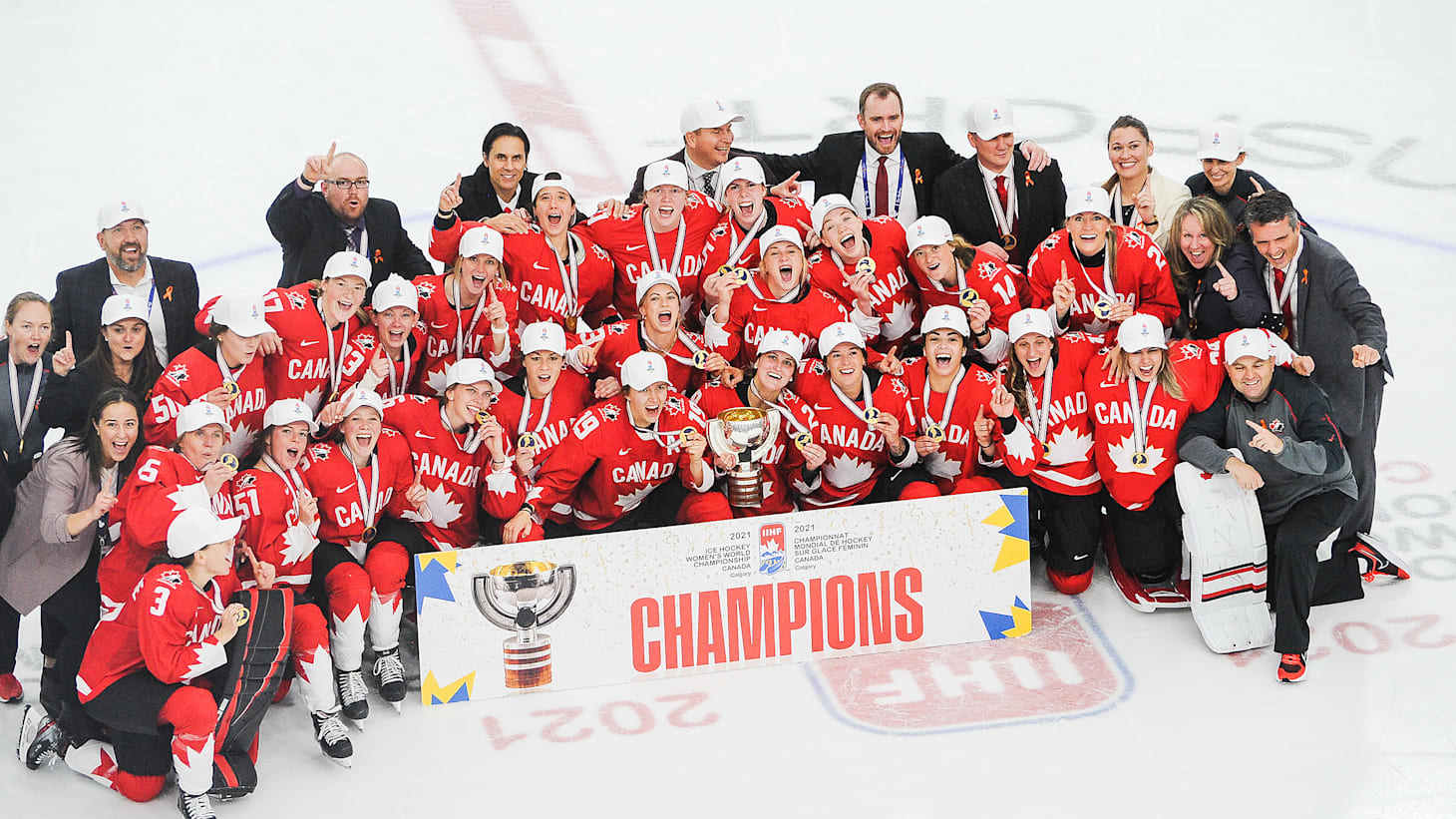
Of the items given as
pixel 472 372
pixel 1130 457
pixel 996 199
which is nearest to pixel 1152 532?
pixel 1130 457

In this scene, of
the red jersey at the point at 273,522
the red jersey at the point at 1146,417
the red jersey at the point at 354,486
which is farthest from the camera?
the red jersey at the point at 1146,417

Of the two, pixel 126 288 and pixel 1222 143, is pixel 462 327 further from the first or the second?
pixel 1222 143

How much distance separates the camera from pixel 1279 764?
16.3 feet

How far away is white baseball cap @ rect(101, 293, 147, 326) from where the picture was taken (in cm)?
543

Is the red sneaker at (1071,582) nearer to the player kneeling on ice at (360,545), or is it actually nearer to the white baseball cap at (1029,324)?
the white baseball cap at (1029,324)

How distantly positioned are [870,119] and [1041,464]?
1.79 metres

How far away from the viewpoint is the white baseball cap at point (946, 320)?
18.7ft

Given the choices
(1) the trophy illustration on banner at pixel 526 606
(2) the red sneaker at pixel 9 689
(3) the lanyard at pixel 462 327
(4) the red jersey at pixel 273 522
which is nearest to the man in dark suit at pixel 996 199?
(3) the lanyard at pixel 462 327

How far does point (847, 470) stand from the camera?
5.91m

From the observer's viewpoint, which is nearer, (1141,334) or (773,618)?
(773,618)

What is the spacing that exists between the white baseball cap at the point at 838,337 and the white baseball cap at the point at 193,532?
2217 millimetres

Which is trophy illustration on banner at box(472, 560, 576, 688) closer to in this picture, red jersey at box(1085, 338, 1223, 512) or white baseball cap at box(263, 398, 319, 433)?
white baseball cap at box(263, 398, 319, 433)

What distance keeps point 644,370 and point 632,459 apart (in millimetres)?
347

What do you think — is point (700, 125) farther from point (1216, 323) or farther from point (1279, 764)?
point (1279, 764)
